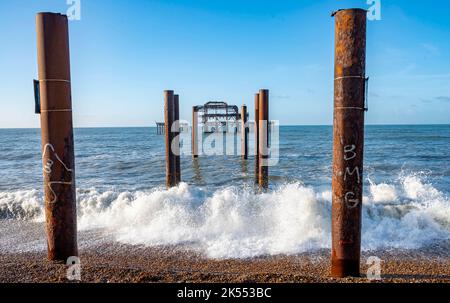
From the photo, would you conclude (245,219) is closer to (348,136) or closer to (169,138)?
(348,136)

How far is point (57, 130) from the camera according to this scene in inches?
138

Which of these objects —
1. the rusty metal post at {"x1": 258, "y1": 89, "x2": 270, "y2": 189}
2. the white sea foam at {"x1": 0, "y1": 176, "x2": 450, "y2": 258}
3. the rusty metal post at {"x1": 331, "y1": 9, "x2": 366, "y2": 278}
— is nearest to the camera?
the rusty metal post at {"x1": 331, "y1": 9, "x2": 366, "y2": 278}

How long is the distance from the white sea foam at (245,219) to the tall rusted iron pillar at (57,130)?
2250mm

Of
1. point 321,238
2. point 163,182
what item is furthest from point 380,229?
point 163,182

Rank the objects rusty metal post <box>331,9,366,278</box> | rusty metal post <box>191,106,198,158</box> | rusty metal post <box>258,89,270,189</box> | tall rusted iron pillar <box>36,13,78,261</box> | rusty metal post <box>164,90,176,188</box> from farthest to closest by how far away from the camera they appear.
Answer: rusty metal post <box>191,106,198,158</box>, rusty metal post <box>258,89,270,189</box>, rusty metal post <box>164,90,176,188</box>, tall rusted iron pillar <box>36,13,78,261</box>, rusty metal post <box>331,9,366,278</box>

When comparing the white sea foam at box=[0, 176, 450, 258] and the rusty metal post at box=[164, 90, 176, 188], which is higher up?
the rusty metal post at box=[164, 90, 176, 188]

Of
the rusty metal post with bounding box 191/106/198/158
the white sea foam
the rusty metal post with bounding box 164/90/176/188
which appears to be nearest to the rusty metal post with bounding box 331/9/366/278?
the white sea foam

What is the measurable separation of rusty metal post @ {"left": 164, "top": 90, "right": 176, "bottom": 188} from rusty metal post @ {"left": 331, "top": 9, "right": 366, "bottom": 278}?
7.05 meters

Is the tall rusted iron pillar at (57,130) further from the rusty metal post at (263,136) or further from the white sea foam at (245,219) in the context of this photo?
the rusty metal post at (263,136)

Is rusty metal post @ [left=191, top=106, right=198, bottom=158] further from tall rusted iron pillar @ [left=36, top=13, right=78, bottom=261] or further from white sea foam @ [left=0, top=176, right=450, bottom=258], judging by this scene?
tall rusted iron pillar @ [left=36, top=13, right=78, bottom=261]

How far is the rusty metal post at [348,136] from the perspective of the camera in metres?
3.17

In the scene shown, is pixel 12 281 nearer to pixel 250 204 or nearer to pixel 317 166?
pixel 250 204

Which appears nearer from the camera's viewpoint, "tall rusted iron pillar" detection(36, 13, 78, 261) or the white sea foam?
"tall rusted iron pillar" detection(36, 13, 78, 261)

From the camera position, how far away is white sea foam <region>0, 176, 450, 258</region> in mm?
5734
